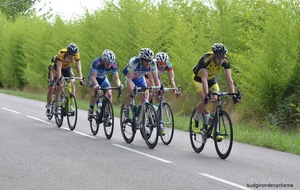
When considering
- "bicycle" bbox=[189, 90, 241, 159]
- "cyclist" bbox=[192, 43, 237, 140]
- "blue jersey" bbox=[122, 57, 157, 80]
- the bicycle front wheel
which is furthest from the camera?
the bicycle front wheel

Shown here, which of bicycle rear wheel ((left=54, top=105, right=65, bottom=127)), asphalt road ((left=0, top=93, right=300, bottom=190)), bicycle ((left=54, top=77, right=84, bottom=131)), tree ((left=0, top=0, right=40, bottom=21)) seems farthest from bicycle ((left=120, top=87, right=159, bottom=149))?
tree ((left=0, top=0, right=40, bottom=21))

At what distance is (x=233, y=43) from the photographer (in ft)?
67.6

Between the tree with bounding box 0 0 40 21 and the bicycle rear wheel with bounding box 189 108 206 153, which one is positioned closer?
→ the bicycle rear wheel with bounding box 189 108 206 153

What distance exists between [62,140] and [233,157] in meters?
4.07

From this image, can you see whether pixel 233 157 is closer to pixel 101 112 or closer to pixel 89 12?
pixel 101 112

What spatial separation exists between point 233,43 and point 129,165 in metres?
11.7

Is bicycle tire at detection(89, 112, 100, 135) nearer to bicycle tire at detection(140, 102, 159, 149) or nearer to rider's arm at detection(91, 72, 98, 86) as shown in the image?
rider's arm at detection(91, 72, 98, 86)

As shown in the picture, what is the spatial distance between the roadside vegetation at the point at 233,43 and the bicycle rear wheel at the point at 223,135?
1.73m

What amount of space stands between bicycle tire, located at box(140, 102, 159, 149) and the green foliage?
502 cm

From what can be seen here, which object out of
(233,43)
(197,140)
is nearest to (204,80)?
(197,140)

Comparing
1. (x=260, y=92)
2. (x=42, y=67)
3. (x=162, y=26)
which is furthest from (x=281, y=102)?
(x=42, y=67)

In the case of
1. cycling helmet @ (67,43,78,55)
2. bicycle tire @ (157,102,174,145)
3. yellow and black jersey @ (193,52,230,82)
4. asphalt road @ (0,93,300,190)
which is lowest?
asphalt road @ (0,93,300,190)

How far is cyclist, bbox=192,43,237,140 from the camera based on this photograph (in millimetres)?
10266

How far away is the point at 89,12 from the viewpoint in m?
32.8
